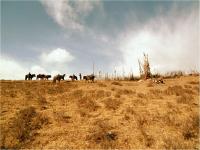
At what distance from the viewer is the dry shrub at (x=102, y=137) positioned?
14391mm

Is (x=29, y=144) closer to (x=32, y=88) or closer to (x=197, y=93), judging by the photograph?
(x=32, y=88)

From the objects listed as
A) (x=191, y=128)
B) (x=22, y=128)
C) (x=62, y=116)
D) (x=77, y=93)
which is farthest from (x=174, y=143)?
(x=77, y=93)

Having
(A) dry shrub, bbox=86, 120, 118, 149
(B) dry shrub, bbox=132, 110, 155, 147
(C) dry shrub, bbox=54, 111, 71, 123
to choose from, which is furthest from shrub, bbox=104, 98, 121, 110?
(A) dry shrub, bbox=86, 120, 118, 149

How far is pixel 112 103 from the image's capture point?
21.6 meters

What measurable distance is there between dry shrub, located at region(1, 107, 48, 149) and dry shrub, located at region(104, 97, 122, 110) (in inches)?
213

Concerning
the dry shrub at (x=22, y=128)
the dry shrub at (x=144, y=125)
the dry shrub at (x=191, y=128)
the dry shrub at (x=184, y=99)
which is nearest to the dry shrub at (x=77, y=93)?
the dry shrub at (x=22, y=128)

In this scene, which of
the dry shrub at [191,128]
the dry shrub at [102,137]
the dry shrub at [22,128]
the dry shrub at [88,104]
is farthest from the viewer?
the dry shrub at [88,104]

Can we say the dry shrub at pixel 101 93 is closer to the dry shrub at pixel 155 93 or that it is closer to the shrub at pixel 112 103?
the shrub at pixel 112 103

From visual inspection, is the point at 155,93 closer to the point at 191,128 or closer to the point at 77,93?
the point at 77,93

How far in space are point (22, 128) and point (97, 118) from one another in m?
5.27

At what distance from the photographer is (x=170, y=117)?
62.1 ft

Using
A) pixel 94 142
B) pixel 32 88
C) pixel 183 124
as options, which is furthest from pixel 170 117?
pixel 32 88

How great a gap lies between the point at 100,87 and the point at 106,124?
11.7 metres

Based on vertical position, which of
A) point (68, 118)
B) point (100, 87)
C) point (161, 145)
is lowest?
point (161, 145)
